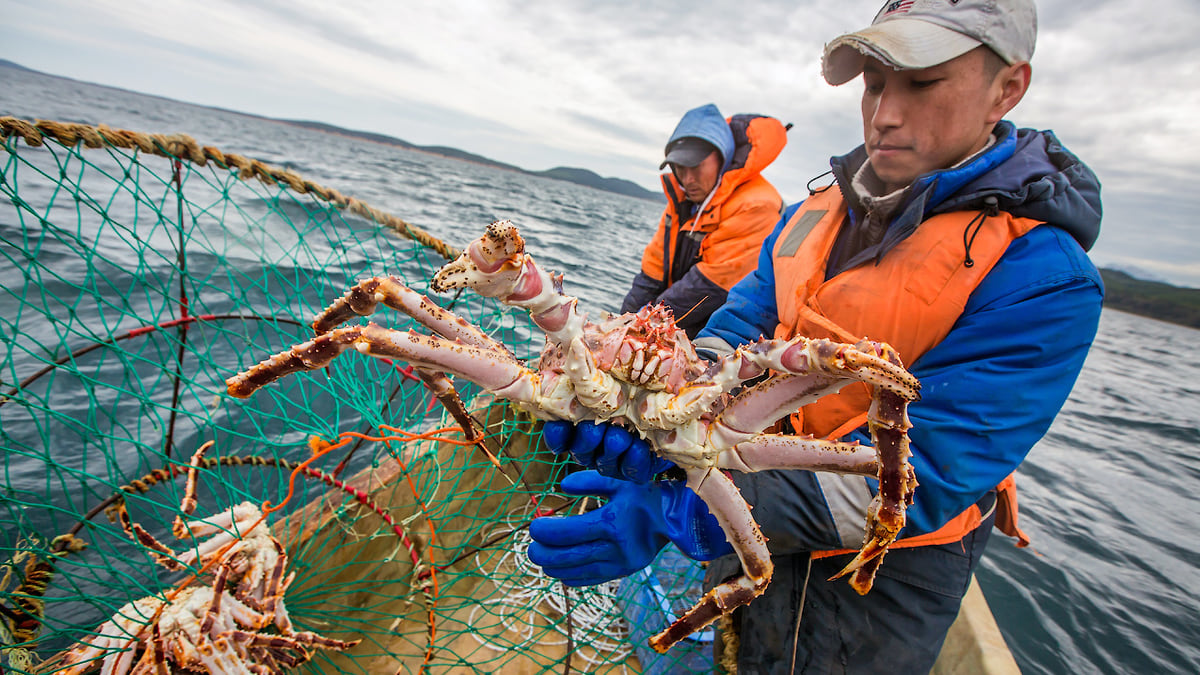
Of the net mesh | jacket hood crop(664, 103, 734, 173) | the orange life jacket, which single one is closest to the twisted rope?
the net mesh

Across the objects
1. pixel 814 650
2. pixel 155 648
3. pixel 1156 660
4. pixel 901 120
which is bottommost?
pixel 1156 660

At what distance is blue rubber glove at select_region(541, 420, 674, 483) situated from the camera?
1981 millimetres

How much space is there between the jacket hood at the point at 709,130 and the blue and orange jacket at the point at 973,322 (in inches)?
103

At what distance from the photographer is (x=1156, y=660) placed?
14.2ft

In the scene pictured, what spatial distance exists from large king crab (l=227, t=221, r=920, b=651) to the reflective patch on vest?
3.11ft

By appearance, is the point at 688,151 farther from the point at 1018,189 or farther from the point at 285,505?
the point at 285,505

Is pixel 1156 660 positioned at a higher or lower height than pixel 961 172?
lower

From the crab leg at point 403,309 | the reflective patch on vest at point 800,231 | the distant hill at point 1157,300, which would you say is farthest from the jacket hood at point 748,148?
the distant hill at point 1157,300

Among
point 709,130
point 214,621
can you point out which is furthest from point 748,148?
point 214,621

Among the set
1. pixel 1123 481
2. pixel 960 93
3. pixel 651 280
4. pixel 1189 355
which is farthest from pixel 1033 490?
pixel 1189 355

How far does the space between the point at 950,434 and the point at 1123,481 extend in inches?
374

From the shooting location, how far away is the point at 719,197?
4.75 m

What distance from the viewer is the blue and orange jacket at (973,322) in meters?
1.75

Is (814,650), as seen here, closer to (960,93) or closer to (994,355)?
(994,355)
